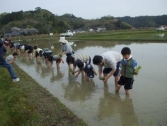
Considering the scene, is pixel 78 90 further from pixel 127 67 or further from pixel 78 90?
pixel 127 67

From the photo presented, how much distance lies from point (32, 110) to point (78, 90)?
1.81 meters

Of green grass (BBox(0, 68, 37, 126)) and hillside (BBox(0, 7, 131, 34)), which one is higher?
hillside (BBox(0, 7, 131, 34))

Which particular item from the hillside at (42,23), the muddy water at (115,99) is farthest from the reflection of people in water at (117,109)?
the hillside at (42,23)

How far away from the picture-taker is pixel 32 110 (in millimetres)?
3857

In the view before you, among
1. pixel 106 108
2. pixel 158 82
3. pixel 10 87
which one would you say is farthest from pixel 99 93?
pixel 10 87

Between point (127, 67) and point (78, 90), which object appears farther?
point (78, 90)

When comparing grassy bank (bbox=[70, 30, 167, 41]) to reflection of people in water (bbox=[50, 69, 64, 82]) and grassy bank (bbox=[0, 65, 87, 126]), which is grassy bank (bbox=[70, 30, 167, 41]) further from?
grassy bank (bbox=[0, 65, 87, 126])

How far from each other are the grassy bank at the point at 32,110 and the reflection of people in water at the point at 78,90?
63 centimetres

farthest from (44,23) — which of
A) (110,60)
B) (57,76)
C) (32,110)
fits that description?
(32,110)

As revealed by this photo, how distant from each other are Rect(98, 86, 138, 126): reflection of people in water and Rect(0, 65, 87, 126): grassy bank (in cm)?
71

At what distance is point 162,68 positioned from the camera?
6.82 metres

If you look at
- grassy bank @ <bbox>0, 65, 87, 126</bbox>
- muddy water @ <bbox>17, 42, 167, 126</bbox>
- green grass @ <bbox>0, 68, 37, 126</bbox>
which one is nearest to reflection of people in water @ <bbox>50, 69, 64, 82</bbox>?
muddy water @ <bbox>17, 42, 167, 126</bbox>

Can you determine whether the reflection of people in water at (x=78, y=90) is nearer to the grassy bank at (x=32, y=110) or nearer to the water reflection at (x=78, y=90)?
the water reflection at (x=78, y=90)

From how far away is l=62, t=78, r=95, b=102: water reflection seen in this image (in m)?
4.84
